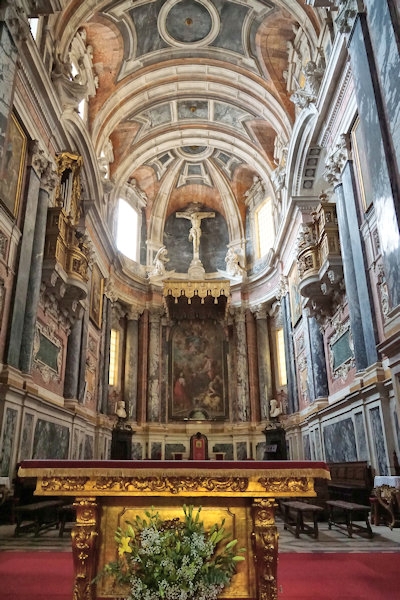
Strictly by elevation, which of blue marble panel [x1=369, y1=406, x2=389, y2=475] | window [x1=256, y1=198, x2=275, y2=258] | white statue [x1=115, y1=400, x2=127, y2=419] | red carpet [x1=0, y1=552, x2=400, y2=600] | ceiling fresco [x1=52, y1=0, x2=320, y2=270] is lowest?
red carpet [x1=0, y1=552, x2=400, y2=600]

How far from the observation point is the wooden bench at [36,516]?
23.3ft

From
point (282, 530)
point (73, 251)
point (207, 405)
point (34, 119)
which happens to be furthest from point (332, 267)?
point (207, 405)

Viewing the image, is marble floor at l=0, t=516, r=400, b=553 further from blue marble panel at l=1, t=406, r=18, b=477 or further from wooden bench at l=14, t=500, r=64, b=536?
blue marble panel at l=1, t=406, r=18, b=477

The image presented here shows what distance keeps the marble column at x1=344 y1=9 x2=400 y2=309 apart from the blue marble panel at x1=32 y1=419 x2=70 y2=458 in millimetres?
7538

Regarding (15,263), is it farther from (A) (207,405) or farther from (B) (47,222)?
(A) (207,405)

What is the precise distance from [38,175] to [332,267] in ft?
22.7

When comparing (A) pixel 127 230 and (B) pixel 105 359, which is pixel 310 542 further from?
(A) pixel 127 230

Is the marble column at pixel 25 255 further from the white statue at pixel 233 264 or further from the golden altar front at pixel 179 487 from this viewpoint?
the white statue at pixel 233 264

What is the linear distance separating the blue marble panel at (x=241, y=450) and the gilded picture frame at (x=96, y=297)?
7.39 meters

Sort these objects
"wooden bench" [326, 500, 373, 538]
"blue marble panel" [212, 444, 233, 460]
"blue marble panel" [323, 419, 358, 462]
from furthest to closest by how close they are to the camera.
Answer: "blue marble panel" [212, 444, 233, 460]
"blue marble panel" [323, 419, 358, 462]
"wooden bench" [326, 500, 373, 538]

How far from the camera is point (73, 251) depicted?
38.4ft

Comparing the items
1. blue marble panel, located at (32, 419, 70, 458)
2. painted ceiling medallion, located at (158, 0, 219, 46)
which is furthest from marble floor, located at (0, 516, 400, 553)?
painted ceiling medallion, located at (158, 0, 219, 46)

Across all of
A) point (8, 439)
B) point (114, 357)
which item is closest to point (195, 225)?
point (114, 357)

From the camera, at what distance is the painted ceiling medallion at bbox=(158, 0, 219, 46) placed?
15.1 metres
